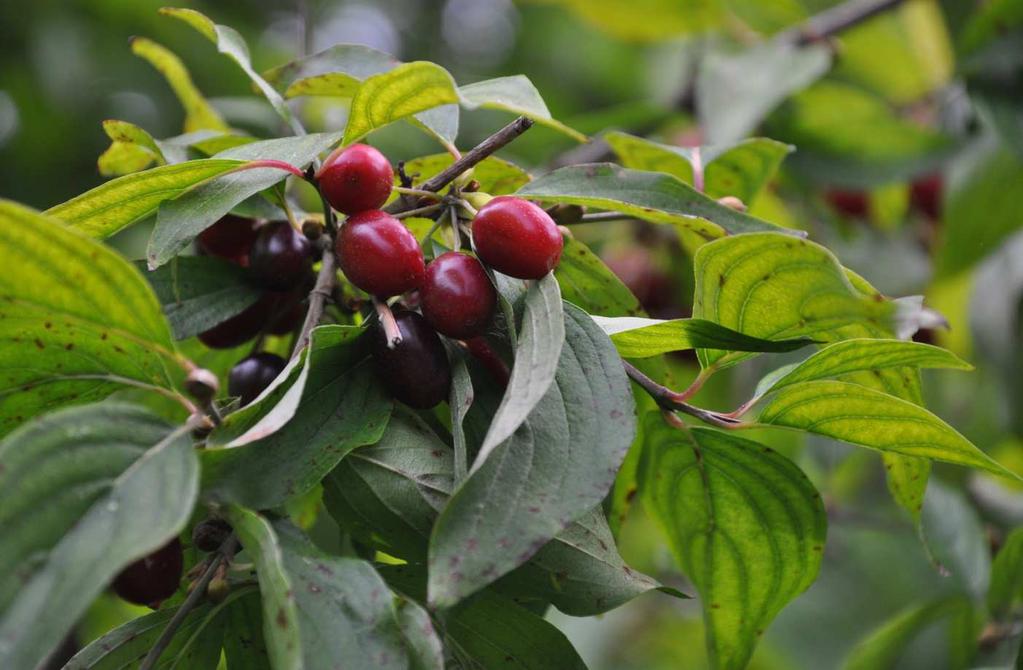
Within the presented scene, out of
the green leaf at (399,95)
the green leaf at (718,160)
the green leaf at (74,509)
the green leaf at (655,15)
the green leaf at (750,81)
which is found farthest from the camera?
the green leaf at (655,15)

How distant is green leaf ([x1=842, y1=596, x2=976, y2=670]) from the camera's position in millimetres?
1019

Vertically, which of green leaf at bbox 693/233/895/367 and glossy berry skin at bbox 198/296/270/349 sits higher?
green leaf at bbox 693/233/895/367

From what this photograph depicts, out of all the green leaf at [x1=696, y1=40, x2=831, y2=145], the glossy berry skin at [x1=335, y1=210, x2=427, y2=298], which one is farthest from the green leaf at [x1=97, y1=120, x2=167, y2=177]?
the green leaf at [x1=696, y1=40, x2=831, y2=145]

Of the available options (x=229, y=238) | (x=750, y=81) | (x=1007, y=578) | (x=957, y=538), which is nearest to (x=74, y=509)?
(x=229, y=238)

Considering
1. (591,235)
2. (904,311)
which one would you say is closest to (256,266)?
(904,311)

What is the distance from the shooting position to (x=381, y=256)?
54 centimetres

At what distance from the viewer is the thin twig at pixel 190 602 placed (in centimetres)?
51

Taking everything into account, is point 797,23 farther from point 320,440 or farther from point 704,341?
point 320,440

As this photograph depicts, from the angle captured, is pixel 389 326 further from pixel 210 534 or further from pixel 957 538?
pixel 957 538

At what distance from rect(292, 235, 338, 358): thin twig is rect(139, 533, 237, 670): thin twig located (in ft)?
0.36

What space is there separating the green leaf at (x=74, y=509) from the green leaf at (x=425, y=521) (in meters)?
0.12

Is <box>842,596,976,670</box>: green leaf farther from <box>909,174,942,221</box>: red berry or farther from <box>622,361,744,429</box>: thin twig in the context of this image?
<box>909,174,942,221</box>: red berry

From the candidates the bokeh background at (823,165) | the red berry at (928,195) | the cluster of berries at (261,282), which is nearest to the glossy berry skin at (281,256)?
the cluster of berries at (261,282)

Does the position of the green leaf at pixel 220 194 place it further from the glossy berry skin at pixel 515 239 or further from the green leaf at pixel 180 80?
the green leaf at pixel 180 80
